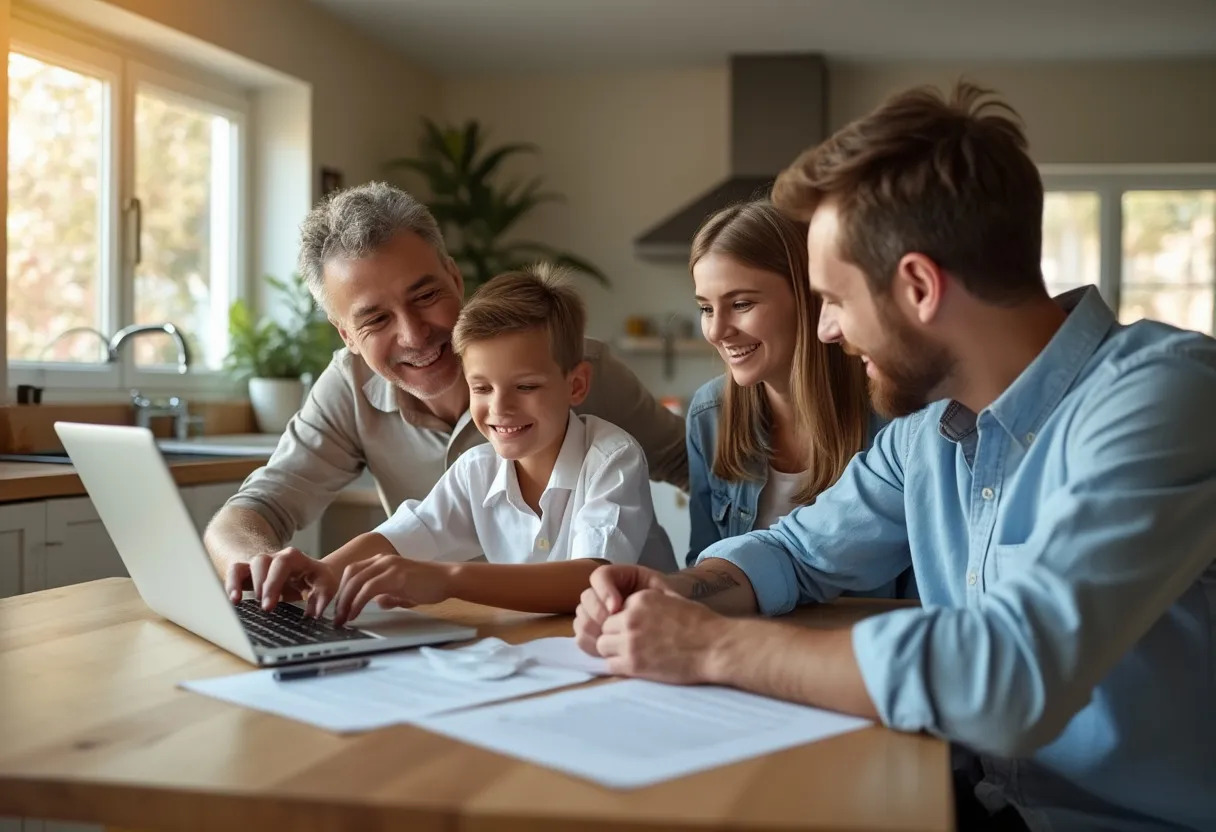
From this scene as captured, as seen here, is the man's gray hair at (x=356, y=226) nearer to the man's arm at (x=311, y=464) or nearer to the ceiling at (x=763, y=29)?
the man's arm at (x=311, y=464)

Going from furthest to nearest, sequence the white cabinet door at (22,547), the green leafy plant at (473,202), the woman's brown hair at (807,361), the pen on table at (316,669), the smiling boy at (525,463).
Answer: the green leafy plant at (473,202), the white cabinet door at (22,547), the woman's brown hair at (807,361), the smiling boy at (525,463), the pen on table at (316,669)

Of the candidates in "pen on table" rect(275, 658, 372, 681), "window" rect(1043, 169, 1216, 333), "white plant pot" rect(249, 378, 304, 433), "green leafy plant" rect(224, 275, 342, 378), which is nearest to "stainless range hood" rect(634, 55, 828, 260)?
"window" rect(1043, 169, 1216, 333)

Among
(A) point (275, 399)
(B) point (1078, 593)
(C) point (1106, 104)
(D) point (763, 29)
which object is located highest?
(D) point (763, 29)

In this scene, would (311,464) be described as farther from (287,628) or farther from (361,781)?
(361,781)

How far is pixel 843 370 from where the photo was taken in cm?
200

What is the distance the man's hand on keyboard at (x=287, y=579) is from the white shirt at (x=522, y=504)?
0.97 ft

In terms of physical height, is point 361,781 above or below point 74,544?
above

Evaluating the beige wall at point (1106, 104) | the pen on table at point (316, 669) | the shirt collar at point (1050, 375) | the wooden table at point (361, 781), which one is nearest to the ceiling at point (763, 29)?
the beige wall at point (1106, 104)

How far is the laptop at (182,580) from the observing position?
1163 millimetres

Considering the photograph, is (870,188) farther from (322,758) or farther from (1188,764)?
(322,758)

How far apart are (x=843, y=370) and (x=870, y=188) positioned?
84cm

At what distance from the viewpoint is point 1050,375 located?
1.18m

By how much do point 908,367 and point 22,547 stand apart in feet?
7.20

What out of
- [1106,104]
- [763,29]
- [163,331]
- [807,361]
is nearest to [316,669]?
[807,361]
